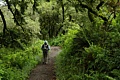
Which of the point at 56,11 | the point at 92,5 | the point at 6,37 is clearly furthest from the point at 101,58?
the point at 56,11

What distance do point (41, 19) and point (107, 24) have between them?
29.1 m

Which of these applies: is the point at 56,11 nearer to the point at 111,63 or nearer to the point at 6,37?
the point at 6,37

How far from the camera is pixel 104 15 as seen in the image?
1505cm

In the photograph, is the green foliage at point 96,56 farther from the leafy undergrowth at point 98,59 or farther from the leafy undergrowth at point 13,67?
the leafy undergrowth at point 13,67

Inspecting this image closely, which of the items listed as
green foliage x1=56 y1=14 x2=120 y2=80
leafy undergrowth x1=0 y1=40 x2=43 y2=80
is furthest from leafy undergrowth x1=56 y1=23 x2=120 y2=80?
leafy undergrowth x1=0 y1=40 x2=43 y2=80

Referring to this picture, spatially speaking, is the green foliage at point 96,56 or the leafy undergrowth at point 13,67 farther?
the leafy undergrowth at point 13,67

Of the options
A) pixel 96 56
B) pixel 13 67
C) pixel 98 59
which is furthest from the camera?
pixel 13 67

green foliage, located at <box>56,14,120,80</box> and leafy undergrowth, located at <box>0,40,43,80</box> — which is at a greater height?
green foliage, located at <box>56,14,120,80</box>

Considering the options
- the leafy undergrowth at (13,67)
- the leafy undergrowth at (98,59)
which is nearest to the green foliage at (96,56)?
the leafy undergrowth at (98,59)

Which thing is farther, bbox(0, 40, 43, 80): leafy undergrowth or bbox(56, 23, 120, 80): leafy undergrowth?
bbox(0, 40, 43, 80): leafy undergrowth

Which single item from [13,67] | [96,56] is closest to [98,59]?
[96,56]

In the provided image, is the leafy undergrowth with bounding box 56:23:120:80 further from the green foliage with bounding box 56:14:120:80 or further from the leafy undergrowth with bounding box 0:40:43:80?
the leafy undergrowth with bounding box 0:40:43:80

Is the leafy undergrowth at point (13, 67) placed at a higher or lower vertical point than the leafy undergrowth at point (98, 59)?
lower

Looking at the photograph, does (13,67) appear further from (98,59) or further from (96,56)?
(98,59)
